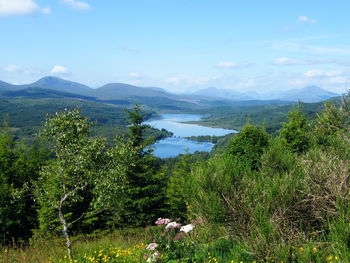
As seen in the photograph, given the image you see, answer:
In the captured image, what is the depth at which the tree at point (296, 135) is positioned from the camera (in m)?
21.0

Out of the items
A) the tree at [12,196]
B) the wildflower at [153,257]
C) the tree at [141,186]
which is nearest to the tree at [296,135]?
the tree at [141,186]

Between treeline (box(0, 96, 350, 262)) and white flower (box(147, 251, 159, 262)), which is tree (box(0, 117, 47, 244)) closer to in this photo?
treeline (box(0, 96, 350, 262))

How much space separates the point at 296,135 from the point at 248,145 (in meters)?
7.59

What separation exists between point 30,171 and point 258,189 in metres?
24.5

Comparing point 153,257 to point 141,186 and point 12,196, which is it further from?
point 141,186

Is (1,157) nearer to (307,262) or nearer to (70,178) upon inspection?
(70,178)

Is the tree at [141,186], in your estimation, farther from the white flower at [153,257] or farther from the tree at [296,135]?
the white flower at [153,257]

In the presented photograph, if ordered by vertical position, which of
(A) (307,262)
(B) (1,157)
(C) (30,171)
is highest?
(A) (307,262)

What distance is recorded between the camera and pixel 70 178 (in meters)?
10.3

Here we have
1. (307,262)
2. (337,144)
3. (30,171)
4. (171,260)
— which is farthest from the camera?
(30,171)

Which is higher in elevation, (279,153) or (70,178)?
(279,153)

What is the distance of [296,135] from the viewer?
70.0 ft

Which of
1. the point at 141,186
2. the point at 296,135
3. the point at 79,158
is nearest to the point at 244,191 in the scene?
the point at 79,158

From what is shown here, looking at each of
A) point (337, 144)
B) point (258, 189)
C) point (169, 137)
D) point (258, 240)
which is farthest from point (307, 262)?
point (169, 137)
